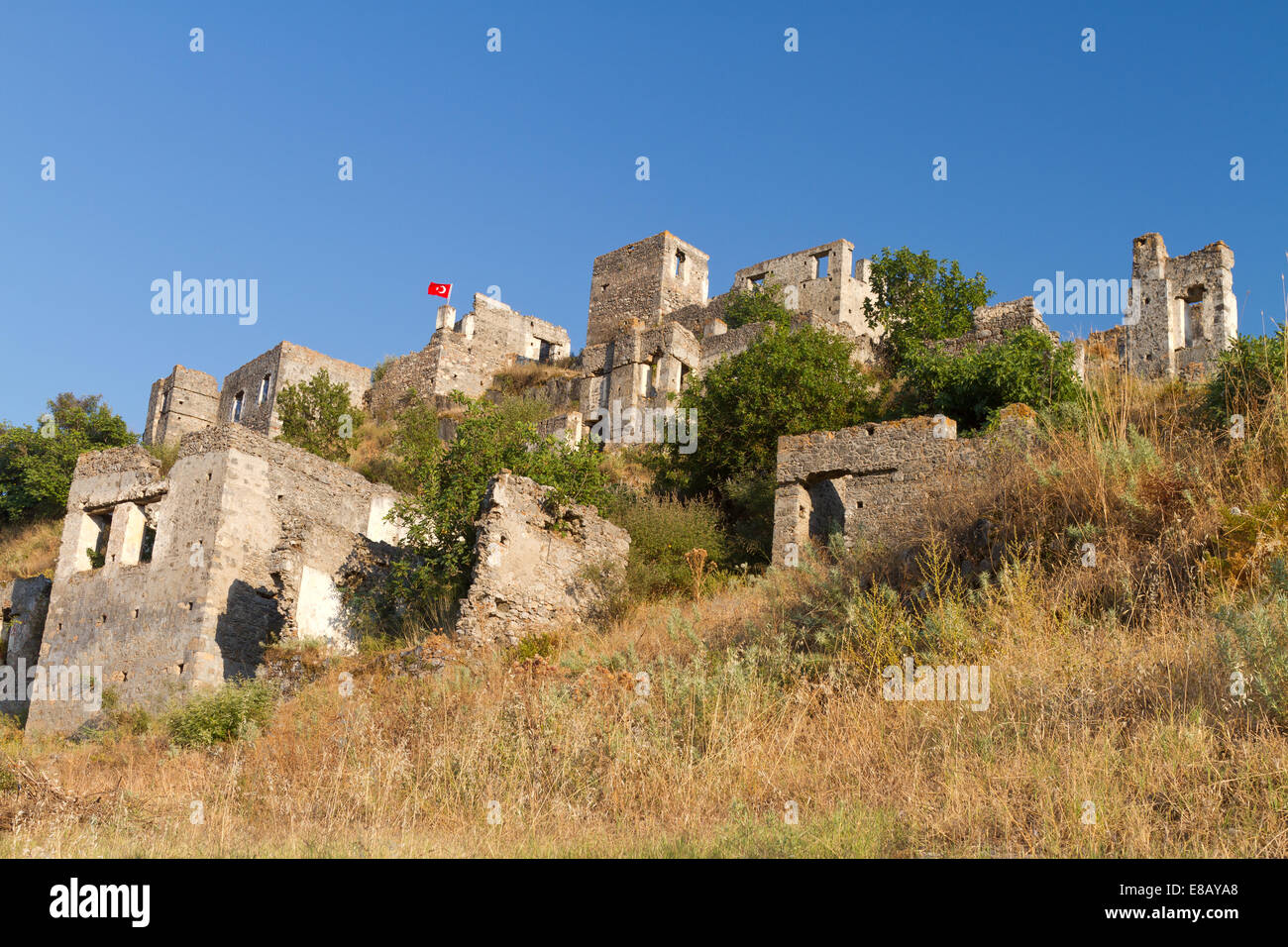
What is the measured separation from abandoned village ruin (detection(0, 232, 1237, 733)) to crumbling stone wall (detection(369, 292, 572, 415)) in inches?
291

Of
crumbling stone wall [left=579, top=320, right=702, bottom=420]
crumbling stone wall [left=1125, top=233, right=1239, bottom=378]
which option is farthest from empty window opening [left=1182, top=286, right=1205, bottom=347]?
crumbling stone wall [left=579, top=320, right=702, bottom=420]

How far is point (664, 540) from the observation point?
53.5ft

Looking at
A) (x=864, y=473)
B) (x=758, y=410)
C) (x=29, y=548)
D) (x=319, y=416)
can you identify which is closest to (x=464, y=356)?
(x=319, y=416)

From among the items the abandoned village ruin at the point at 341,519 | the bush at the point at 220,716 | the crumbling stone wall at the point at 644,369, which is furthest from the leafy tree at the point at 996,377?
the bush at the point at 220,716

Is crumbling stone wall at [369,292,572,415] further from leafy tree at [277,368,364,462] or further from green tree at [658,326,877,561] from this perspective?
green tree at [658,326,877,561]

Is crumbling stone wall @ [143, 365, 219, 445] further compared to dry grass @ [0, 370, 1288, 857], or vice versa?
crumbling stone wall @ [143, 365, 219, 445]

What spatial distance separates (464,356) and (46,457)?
14.0 meters

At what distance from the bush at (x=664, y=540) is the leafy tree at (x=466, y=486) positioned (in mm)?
964

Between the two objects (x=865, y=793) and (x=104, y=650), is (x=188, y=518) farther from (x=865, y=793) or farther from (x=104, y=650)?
(x=865, y=793)

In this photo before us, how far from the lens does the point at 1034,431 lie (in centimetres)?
1114

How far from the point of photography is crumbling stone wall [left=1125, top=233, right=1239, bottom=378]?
82.7 feet

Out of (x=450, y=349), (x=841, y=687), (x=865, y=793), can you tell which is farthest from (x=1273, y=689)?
(x=450, y=349)

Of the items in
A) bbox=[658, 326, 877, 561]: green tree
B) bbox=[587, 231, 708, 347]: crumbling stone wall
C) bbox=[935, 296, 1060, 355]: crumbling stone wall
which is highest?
bbox=[587, 231, 708, 347]: crumbling stone wall
